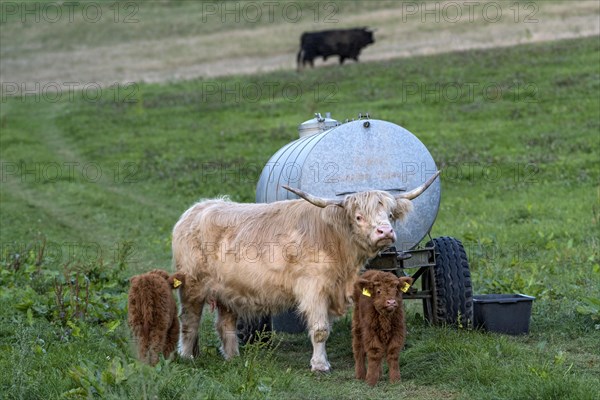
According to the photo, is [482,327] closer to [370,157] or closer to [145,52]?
[370,157]

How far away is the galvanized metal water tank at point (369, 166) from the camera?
10164mm

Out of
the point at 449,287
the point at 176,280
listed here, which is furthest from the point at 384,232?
the point at 176,280

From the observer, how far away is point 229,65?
49406 millimetres

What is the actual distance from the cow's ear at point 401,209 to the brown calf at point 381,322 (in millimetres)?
1124

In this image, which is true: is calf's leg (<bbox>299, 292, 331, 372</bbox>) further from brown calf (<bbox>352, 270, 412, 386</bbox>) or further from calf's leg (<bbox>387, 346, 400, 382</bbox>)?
calf's leg (<bbox>387, 346, 400, 382</bbox>)

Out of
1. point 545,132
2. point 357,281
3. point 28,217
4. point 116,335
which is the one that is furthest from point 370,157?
point 545,132

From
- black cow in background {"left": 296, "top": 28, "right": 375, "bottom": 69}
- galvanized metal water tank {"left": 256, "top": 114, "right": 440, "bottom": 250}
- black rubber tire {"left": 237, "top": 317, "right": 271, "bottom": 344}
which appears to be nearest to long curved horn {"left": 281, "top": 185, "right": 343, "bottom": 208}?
galvanized metal water tank {"left": 256, "top": 114, "right": 440, "bottom": 250}

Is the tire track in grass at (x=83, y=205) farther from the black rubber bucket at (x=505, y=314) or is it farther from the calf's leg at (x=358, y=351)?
the calf's leg at (x=358, y=351)

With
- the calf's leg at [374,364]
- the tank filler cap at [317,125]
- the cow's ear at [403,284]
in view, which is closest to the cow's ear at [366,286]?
the cow's ear at [403,284]

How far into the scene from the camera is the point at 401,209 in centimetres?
969

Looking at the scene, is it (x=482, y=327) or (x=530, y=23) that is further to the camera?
(x=530, y=23)

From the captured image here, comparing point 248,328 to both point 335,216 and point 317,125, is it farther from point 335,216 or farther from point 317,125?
point 317,125

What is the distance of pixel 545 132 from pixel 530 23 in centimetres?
2523

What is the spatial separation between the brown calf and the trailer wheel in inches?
67.4
